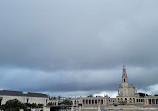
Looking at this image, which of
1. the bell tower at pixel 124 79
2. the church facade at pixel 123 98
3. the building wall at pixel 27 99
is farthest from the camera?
the bell tower at pixel 124 79

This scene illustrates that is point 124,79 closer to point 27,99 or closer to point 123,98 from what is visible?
point 123,98

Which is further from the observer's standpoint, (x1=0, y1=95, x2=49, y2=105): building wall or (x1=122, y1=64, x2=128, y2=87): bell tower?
(x1=122, y1=64, x2=128, y2=87): bell tower

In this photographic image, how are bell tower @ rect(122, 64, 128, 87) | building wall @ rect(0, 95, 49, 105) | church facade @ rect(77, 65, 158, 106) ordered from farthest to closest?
1. bell tower @ rect(122, 64, 128, 87)
2. church facade @ rect(77, 65, 158, 106)
3. building wall @ rect(0, 95, 49, 105)

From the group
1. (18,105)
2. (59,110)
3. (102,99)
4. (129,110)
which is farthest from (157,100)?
(18,105)

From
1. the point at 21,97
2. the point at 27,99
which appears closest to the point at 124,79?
the point at 27,99

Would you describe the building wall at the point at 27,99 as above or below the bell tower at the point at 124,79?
below

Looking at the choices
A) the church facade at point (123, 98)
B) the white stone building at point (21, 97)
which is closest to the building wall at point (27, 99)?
the white stone building at point (21, 97)

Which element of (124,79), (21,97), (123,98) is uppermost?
(124,79)

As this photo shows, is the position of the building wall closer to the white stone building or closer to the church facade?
the white stone building

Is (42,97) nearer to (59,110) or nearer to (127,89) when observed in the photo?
(59,110)

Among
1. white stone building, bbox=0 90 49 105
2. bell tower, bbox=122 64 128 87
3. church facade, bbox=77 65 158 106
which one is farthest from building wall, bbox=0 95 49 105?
bell tower, bbox=122 64 128 87

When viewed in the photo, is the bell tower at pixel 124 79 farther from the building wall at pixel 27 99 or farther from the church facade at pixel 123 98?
the building wall at pixel 27 99

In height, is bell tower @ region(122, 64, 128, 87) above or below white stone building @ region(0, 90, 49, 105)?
above

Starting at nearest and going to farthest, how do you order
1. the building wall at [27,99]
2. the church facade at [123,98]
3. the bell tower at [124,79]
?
the building wall at [27,99] < the church facade at [123,98] < the bell tower at [124,79]
